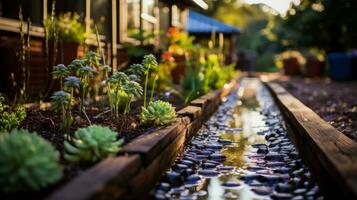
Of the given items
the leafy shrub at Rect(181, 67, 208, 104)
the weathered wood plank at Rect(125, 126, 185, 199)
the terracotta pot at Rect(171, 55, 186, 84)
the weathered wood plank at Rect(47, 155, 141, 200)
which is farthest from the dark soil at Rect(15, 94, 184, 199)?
the terracotta pot at Rect(171, 55, 186, 84)

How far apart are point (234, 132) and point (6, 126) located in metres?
2.36

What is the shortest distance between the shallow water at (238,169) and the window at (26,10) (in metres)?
2.74

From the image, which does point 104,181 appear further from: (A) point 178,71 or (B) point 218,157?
(A) point 178,71

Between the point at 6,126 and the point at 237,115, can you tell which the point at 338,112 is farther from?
the point at 6,126

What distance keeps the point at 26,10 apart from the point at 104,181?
5.13 metres

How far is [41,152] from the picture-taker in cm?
190

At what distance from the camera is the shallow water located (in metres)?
2.58

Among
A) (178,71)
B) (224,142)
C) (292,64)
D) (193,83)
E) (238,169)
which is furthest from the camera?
(292,64)

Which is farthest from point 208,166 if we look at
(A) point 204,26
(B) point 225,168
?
(A) point 204,26

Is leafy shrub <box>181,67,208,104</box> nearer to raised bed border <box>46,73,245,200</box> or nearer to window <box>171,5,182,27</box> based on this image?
raised bed border <box>46,73,245,200</box>

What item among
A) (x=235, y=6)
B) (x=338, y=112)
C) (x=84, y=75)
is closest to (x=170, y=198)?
(x=84, y=75)

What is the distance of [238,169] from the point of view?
3.14 meters

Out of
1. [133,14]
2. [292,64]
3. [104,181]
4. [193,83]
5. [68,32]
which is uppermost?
[133,14]

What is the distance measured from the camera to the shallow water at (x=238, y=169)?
8.47ft
